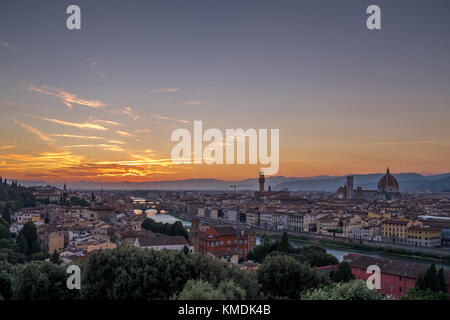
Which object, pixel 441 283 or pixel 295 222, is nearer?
pixel 441 283

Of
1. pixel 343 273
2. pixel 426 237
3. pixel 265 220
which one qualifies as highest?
pixel 343 273

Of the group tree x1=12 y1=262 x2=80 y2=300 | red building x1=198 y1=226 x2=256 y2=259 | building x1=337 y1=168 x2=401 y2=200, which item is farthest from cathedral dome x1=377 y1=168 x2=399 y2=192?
tree x1=12 y1=262 x2=80 y2=300

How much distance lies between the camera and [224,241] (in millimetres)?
11789

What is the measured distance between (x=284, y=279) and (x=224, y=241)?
21.3 ft

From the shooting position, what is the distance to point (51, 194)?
101 ft

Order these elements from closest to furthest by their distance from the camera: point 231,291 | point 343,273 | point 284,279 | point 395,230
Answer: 1. point 231,291
2. point 284,279
3. point 343,273
4. point 395,230

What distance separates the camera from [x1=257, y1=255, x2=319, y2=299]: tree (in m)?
5.38

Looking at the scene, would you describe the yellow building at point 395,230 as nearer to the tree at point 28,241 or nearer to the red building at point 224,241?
the red building at point 224,241

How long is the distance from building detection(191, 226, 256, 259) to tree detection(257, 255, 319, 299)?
5.92 metres

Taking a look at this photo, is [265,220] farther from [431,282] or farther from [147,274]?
[147,274]

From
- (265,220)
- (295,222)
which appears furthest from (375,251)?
(265,220)
